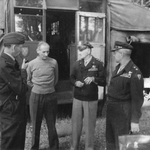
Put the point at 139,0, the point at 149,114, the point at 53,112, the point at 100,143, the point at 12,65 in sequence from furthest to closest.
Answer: the point at 139,0
the point at 149,114
the point at 100,143
the point at 53,112
the point at 12,65

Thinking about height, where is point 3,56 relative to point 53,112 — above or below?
above

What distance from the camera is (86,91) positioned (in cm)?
439

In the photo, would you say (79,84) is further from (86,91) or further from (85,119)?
(85,119)

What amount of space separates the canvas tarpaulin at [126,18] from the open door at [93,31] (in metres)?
0.30

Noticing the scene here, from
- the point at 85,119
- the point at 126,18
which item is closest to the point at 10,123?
the point at 85,119

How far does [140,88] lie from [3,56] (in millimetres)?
1712

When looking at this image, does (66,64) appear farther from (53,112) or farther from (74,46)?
(53,112)

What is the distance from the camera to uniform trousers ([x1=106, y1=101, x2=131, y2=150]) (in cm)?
354

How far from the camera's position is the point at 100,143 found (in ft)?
16.9

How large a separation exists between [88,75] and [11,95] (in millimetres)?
1472

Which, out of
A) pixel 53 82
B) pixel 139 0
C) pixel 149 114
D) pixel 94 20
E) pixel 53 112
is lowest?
pixel 149 114

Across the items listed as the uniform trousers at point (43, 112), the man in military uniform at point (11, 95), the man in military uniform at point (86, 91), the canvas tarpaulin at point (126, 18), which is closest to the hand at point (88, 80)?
the man in military uniform at point (86, 91)

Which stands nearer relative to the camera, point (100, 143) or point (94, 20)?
point (100, 143)

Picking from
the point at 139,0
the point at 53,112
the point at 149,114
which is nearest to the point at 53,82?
the point at 53,112
